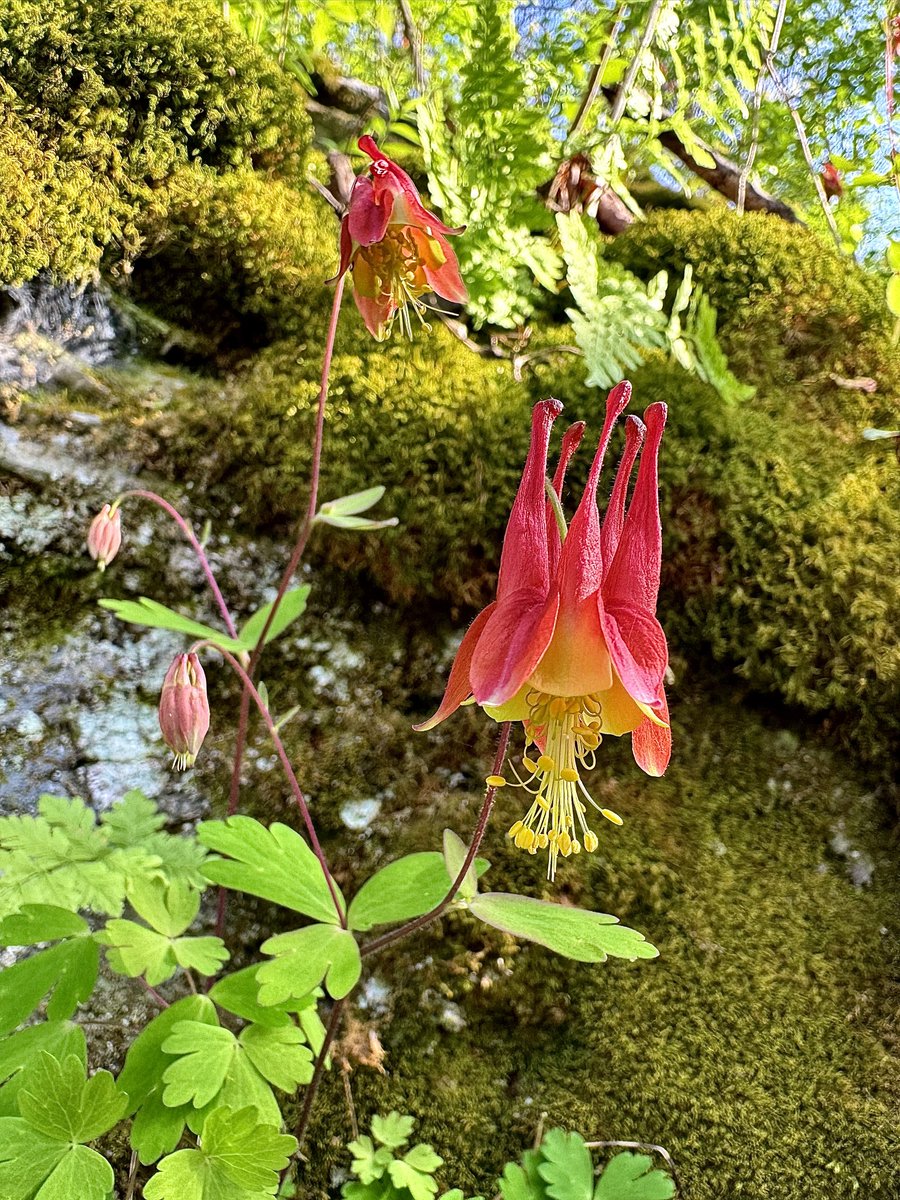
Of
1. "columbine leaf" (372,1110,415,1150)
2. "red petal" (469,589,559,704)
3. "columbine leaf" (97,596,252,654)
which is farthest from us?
"columbine leaf" (97,596,252,654)

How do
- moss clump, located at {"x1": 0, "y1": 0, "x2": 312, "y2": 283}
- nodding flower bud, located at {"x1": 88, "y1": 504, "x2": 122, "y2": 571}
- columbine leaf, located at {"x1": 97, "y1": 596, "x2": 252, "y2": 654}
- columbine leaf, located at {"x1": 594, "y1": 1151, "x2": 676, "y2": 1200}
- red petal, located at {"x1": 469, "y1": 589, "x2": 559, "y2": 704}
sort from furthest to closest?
moss clump, located at {"x1": 0, "y1": 0, "x2": 312, "y2": 283}, nodding flower bud, located at {"x1": 88, "y1": 504, "x2": 122, "y2": 571}, columbine leaf, located at {"x1": 97, "y1": 596, "x2": 252, "y2": 654}, columbine leaf, located at {"x1": 594, "y1": 1151, "x2": 676, "y2": 1200}, red petal, located at {"x1": 469, "y1": 589, "x2": 559, "y2": 704}

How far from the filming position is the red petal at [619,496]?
873 mm

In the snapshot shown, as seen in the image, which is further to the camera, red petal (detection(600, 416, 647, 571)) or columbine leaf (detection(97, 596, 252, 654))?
columbine leaf (detection(97, 596, 252, 654))

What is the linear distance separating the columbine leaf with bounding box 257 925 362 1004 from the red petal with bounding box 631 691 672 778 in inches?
18.5

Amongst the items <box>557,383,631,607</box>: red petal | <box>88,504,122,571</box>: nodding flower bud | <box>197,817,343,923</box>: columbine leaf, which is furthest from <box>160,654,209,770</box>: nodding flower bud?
Answer: <box>557,383,631,607</box>: red petal

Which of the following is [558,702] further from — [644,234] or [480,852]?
[644,234]

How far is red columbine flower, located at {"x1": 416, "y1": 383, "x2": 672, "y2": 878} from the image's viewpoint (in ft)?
2.65

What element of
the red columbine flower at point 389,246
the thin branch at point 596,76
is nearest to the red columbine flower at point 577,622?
the red columbine flower at point 389,246

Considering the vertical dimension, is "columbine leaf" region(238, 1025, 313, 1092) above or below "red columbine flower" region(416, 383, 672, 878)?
below

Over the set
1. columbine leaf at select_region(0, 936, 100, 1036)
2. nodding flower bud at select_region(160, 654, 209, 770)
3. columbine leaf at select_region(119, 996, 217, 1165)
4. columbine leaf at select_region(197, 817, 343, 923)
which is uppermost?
nodding flower bud at select_region(160, 654, 209, 770)

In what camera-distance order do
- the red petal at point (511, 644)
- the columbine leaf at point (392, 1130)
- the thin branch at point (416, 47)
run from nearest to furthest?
the red petal at point (511, 644) → the columbine leaf at point (392, 1130) → the thin branch at point (416, 47)

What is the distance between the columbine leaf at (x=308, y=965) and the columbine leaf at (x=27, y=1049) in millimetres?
262

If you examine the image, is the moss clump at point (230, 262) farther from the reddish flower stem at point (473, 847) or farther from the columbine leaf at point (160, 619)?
the reddish flower stem at point (473, 847)

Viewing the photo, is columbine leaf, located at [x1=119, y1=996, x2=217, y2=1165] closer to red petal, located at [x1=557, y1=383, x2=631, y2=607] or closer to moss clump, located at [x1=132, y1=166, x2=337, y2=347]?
red petal, located at [x1=557, y1=383, x2=631, y2=607]
